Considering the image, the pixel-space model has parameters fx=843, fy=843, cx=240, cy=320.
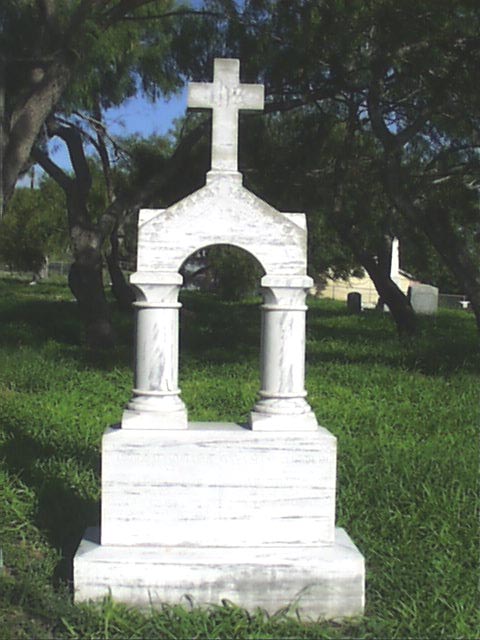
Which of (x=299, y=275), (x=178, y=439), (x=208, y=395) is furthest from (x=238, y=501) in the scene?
(x=208, y=395)

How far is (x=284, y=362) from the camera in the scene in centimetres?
365

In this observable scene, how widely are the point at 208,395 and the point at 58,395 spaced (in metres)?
1.40

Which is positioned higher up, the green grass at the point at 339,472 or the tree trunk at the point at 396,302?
the tree trunk at the point at 396,302

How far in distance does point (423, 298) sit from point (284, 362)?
1709 cm

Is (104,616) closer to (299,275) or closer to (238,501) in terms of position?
(238,501)

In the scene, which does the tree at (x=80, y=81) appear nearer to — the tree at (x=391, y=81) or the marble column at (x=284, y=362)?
the tree at (x=391, y=81)

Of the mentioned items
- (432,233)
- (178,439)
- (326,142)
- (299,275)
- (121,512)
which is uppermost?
(326,142)

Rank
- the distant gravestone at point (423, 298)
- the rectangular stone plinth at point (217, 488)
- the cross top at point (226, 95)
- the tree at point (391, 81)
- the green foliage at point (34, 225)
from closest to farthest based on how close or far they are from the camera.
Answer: the rectangular stone plinth at point (217, 488) → the cross top at point (226, 95) → the tree at point (391, 81) → the distant gravestone at point (423, 298) → the green foliage at point (34, 225)

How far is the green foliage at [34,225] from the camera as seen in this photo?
30250mm

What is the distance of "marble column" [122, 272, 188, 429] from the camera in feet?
11.9

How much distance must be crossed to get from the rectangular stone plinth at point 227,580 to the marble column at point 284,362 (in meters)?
0.58

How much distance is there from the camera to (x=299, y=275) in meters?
3.65

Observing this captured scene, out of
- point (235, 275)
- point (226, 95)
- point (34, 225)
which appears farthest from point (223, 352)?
point (34, 225)

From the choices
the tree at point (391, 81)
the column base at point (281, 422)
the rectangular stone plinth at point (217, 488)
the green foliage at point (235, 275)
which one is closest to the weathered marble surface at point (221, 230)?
the column base at point (281, 422)
